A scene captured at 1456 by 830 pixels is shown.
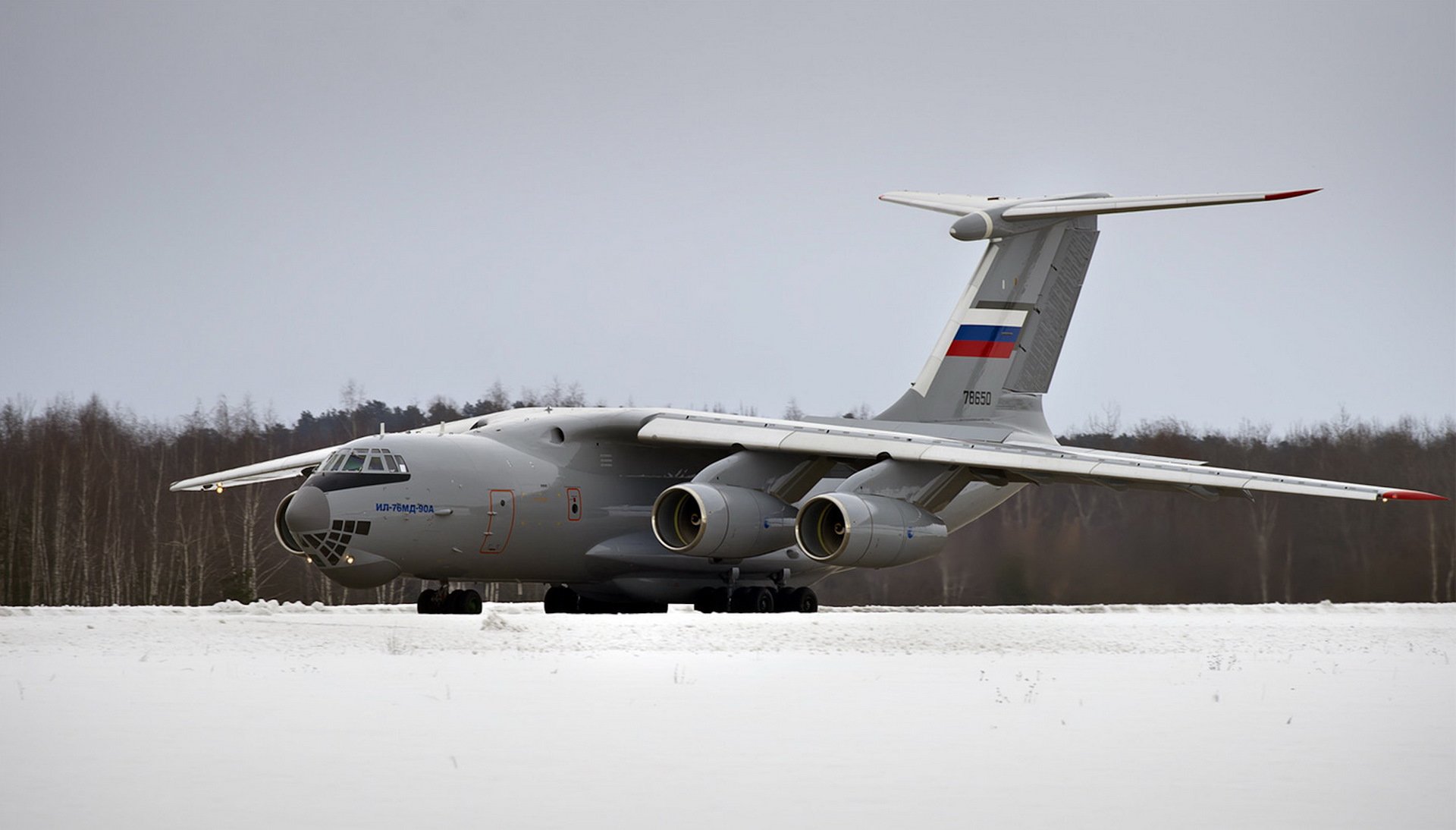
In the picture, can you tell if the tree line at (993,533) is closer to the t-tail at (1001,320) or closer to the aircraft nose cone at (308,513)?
the t-tail at (1001,320)

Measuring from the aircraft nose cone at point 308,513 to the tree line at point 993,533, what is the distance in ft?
30.6

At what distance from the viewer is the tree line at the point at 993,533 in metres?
21.4

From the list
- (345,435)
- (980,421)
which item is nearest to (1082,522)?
(980,421)

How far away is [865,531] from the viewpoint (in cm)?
1605

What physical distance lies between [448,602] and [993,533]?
7821 millimetres

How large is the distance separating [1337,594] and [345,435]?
22270 millimetres

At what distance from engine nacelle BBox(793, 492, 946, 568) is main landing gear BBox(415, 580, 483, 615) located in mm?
3659

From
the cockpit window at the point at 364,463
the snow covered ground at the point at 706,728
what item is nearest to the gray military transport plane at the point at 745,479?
the cockpit window at the point at 364,463

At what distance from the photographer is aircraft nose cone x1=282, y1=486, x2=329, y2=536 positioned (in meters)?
15.2

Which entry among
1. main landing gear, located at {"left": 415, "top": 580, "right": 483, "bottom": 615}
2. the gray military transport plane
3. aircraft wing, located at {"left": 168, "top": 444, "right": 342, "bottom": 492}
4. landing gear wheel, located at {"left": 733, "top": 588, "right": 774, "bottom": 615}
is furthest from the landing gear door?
aircraft wing, located at {"left": 168, "top": 444, "right": 342, "bottom": 492}

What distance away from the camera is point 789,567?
19281 mm

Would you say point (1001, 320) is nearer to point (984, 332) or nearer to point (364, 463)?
point (984, 332)

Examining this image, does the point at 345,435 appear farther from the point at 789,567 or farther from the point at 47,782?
the point at 47,782

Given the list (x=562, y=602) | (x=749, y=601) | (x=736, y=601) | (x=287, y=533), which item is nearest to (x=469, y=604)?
(x=562, y=602)
